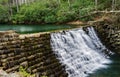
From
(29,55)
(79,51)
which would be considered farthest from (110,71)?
(29,55)

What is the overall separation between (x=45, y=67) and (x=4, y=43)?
90.8 inches

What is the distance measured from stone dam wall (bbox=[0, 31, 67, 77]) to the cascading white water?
3.08 ft

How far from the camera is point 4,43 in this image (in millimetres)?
13195

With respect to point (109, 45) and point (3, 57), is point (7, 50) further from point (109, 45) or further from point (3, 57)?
point (109, 45)

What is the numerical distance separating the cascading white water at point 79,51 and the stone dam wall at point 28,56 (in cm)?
94

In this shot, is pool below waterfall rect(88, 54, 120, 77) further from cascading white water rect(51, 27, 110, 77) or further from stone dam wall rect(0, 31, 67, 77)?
stone dam wall rect(0, 31, 67, 77)

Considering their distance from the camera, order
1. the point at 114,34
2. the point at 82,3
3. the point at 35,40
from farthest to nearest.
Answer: the point at 82,3
the point at 114,34
the point at 35,40

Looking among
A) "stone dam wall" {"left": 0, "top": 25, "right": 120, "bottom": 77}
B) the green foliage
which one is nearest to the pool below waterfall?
"stone dam wall" {"left": 0, "top": 25, "right": 120, "bottom": 77}

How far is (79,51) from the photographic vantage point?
59.6 feet

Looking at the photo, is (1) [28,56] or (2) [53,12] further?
(2) [53,12]

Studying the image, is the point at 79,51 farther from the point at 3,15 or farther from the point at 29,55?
the point at 3,15

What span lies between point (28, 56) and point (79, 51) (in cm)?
521

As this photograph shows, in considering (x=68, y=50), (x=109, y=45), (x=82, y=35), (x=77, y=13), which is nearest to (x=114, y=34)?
(x=109, y=45)

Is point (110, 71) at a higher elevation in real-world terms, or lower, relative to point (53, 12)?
lower
